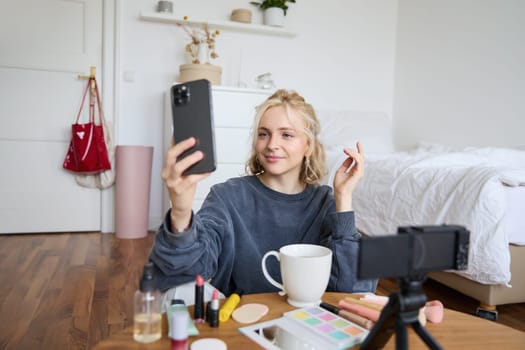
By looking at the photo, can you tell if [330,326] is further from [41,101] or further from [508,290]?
[41,101]

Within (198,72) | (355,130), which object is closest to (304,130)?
(198,72)

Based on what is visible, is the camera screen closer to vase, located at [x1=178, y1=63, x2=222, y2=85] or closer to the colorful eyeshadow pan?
the colorful eyeshadow pan

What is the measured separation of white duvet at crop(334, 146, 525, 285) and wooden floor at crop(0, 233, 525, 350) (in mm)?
300

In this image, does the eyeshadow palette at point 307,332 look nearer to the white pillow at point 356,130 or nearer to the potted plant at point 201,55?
the potted plant at point 201,55

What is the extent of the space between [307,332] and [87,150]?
2.77 metres

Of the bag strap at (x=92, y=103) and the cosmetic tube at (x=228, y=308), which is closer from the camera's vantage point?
the cosmetic tube at (x=228, y=308)

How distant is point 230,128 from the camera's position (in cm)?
304

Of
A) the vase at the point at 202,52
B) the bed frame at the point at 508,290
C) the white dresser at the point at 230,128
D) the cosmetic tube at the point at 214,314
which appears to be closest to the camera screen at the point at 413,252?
the cosmetic tube at the point at 214,314

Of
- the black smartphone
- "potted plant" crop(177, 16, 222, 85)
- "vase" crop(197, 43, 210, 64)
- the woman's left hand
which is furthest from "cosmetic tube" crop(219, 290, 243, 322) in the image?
"vase" crop(197, 43, 210, 64)

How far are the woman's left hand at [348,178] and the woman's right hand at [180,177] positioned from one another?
372mm

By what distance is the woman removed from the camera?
0.77m

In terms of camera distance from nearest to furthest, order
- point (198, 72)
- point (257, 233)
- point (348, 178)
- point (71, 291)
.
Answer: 1. point (348, 178)
2. point (257, 233)
3. point (71, 291)
4. point (198, 72)

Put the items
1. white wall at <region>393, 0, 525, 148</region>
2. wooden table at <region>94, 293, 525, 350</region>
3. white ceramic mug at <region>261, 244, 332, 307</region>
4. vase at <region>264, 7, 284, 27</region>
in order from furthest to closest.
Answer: vase at <region>264, 7, 284, 27</region>, white wall at <region>393, 0, 525, 148</region>, white ceramic mug at <region>261, 244, 332, 307</region>, wooden table at <region>94, 293, 525, 350</region>

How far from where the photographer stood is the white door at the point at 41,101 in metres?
3.03
